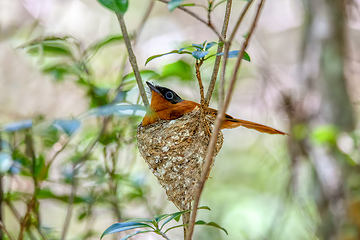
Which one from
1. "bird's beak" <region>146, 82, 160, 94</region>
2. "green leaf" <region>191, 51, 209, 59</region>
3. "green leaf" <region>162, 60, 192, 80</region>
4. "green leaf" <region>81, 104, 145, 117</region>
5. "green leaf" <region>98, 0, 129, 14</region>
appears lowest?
"green leaf" <region>81, 104, 145, 117</region>

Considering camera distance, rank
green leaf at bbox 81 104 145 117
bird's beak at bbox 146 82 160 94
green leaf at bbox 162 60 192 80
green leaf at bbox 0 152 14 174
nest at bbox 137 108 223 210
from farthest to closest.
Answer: bird's beak at bbox 146 82 160 94
green leaf at bbox 162 60 192 80
nest at bbox 137 108 223 210
green leaf at bbox 0 152 14 174
green leaf at bbox 81 104 145 117

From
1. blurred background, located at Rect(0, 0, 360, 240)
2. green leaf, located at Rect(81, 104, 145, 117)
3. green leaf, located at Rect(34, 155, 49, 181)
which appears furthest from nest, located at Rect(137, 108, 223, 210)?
green leaf, located at Rect(34, 155, 49, 181)

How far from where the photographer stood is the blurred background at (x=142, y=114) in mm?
2578

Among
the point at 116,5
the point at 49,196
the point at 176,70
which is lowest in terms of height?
the point at 49,196

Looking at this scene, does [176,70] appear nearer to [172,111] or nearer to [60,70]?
[172,111]

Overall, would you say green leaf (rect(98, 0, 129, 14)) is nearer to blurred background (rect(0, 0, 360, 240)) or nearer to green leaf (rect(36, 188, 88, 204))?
blurred background (rect(0, 0, 360, 240))

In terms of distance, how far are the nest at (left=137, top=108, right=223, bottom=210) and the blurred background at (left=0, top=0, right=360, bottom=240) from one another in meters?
0.25

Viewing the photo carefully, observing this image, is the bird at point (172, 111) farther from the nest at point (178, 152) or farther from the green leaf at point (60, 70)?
the green leaf at point (60, 70)

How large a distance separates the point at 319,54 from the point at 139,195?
270cm

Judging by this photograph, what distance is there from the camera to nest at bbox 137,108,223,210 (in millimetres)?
2174

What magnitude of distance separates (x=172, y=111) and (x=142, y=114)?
A: 0.78 m

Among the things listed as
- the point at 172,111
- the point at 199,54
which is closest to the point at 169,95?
the point at 172,111

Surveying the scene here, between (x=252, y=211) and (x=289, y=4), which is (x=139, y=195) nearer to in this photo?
(x=252, y=211)

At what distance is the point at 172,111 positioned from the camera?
110 inches
